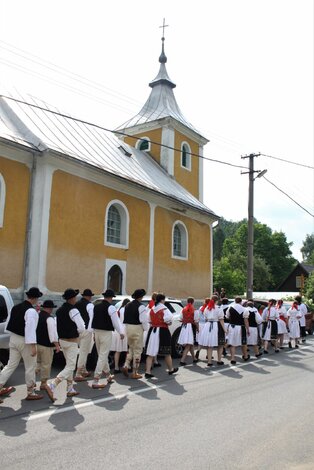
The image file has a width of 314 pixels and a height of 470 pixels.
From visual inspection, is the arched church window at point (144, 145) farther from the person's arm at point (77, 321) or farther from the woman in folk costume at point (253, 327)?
the person's arm at point (77, 321)

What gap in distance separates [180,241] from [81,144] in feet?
24.1

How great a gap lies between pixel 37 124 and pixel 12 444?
47.0ft

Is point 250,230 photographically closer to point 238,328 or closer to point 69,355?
→ point 238,328

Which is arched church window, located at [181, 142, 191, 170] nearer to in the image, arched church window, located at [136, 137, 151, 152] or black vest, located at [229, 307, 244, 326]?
arched church window, located at [136, 137, 151, 152]

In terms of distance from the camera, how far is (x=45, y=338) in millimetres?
7164

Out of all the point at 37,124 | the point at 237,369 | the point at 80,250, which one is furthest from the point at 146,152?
the point at 237,369

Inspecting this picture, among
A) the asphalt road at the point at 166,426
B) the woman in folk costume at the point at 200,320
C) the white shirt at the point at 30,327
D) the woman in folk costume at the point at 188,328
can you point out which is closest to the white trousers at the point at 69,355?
the asphalt road at the point at 166,426

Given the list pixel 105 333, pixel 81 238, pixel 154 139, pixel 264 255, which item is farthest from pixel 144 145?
pixel 264 255

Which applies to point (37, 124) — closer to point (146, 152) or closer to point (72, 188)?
point (72, 188)

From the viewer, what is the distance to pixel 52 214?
15.4 m

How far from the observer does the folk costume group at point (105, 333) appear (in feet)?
22.7

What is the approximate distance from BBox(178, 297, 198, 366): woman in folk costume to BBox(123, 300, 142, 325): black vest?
2.41m

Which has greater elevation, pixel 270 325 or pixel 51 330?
pixel 51 330

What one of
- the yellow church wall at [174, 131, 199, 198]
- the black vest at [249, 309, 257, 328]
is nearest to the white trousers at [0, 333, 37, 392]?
the black vest at [249, 309, 257, 328]
